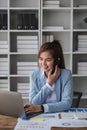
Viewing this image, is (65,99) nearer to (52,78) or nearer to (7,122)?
(52,78)

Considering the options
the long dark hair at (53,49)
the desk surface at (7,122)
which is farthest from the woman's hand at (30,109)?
the long dark hair at (53,49)

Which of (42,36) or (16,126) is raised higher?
(42,36)

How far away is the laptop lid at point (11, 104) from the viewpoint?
64.6 inches

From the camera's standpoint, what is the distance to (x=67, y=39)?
4152 mm

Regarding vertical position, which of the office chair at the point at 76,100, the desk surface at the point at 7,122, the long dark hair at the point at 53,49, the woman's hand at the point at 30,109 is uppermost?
the long dark hair at the point at 53,49

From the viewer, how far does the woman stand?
206 centimetres

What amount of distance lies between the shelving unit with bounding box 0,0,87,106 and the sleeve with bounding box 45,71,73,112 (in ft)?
5.88

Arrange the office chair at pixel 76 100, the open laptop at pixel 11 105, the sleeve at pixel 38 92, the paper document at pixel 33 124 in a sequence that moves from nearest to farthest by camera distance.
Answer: the paper document at pixel 33 124, the open laptop at pixel 11 105, the sleeve at pixel 38 92, the office chair at pixel 76 100

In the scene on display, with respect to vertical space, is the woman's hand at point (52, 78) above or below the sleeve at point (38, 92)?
above

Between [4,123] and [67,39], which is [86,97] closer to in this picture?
[67,39]

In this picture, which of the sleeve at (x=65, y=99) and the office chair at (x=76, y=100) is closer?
the sleeve at (x=65, y=99)

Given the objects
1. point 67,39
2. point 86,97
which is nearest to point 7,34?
point 67,39

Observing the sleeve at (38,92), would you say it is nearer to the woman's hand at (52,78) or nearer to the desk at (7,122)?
the woman's hand at (52,78)

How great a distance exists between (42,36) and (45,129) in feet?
8.76
